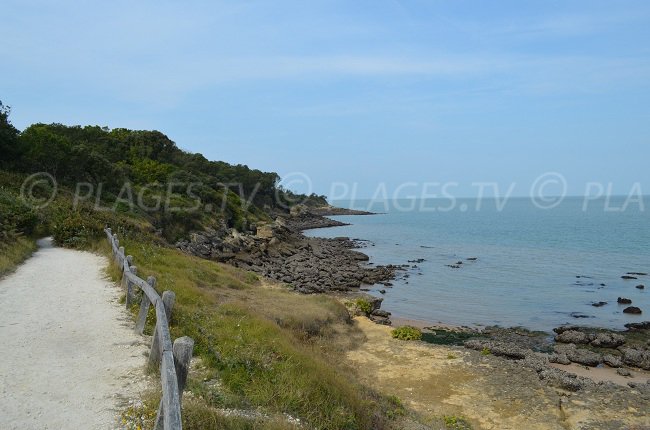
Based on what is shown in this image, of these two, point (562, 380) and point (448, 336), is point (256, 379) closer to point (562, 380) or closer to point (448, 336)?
point (562, 380)

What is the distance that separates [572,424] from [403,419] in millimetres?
4975

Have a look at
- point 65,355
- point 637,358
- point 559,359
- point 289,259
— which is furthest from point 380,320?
point 289,259

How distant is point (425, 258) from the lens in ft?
176

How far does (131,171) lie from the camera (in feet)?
183

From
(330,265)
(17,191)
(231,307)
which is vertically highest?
(17,191)

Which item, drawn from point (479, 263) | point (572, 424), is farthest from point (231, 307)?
point (479, 263)

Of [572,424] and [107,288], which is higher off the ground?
[107,288]

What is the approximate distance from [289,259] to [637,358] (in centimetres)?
3293

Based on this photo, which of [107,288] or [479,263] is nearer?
[107,288]

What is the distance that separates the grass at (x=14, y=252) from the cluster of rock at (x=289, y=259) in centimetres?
1677

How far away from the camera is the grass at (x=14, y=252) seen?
15.3 meters

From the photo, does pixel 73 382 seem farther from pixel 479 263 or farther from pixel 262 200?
pixel 262 200

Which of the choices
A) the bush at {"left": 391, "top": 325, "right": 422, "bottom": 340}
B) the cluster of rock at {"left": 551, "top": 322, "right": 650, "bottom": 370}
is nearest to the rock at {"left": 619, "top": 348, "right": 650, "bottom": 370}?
the cluster of rock at {"left": 551, "top": 322, "right": 650, "bottom": 370}

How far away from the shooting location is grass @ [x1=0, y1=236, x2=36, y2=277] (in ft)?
50.3
